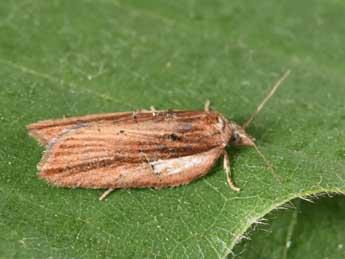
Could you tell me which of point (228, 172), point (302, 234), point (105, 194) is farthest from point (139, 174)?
point (302, 234)

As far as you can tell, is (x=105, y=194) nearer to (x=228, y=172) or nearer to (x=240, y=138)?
(x=228, y=172)

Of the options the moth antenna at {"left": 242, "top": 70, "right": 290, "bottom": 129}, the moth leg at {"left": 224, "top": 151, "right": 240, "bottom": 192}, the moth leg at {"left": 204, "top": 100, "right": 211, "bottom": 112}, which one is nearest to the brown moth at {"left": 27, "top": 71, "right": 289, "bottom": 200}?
the moth leg at {"left": 224, "top": 151, "right": 240, "bottom": 192}

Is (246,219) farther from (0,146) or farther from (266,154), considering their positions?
A: (0,146)

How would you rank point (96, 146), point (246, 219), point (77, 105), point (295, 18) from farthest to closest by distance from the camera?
point (295, 18) < point (77, 105) < point (96, 146) < point (246, 219)

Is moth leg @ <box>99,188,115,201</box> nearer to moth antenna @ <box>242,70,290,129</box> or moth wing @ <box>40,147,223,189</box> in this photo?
moth wing @ <box>40,147,223,189</box>

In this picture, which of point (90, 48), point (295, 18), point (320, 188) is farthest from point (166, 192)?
point (295, 18)

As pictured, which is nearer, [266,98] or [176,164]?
[176,164]
